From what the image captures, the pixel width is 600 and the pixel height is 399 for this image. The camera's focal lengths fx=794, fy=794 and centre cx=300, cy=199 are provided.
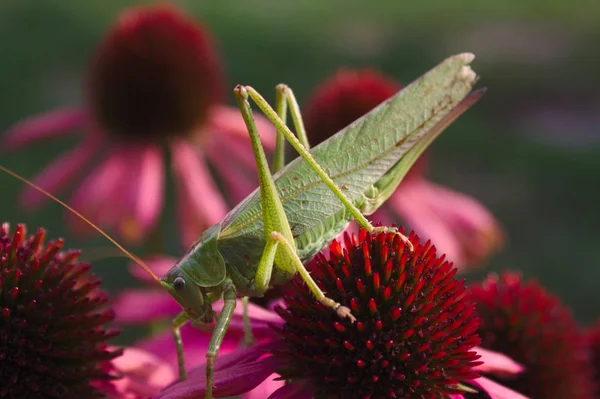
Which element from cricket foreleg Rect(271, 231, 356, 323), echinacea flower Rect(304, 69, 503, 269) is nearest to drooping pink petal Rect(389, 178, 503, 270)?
echinacea flower Rect(304, 69, 503, 269)

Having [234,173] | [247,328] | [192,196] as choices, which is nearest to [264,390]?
[247,328]

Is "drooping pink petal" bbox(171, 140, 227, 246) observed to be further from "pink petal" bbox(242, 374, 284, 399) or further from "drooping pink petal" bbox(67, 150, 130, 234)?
"pink petal" bbox(242, 374, 284, 399)

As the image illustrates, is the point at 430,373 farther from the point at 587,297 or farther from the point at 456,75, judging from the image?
the point at 587,297

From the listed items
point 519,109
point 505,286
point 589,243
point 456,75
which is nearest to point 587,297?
point 589,243

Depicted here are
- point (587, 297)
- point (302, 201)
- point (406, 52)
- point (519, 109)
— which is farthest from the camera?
point (406, 52)

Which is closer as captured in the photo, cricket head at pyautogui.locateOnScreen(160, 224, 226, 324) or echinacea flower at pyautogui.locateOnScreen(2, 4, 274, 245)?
cricket head at pyautogui.locateOnScreen(160, 224, 226, 324)

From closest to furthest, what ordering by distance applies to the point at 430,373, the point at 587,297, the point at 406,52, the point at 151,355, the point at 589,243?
the point at 430,373, the point at 151,355, the point at 587,297, the point at 589,243, the point at 406,52
